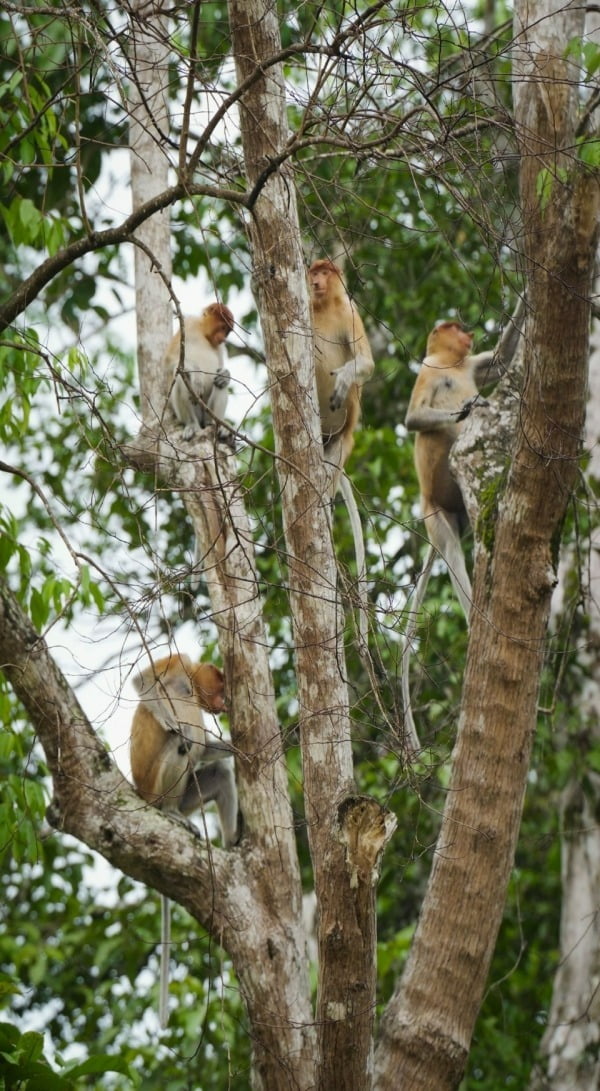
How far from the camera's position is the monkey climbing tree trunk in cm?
268

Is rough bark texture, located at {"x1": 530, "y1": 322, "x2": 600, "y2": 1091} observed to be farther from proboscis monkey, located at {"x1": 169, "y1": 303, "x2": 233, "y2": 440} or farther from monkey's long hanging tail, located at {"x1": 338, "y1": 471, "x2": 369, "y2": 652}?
proboscis monkey, located at {"x1": 169, "y1": 303, "x2": 233, "y2": 440}

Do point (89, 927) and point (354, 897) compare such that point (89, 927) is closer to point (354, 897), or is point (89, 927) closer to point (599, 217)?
point (354, 897)

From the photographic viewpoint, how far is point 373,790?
6.30 m

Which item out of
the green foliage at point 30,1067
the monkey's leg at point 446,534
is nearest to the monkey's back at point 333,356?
the monkey's leg at point 446,534

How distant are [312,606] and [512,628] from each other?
2.25ft

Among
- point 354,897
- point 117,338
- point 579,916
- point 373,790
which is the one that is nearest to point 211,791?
point 373,790

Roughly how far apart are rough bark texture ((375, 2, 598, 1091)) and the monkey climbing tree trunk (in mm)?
501

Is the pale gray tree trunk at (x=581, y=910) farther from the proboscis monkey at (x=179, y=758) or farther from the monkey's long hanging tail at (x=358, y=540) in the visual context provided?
the proboscis monkey at (x=179, y=758)

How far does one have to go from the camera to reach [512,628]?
Result: 138 inches

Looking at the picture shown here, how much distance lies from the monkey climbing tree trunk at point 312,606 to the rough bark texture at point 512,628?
0.50 metres

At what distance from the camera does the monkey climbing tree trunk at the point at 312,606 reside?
268cm

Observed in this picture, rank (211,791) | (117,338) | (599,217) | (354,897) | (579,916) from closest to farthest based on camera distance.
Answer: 1. (354,897)
2. (599,217)
3. (211,791)
4. (579,916)
5. (117,338)

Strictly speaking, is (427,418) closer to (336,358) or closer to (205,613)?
(336,358)

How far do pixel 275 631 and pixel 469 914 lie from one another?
3.12 meters
